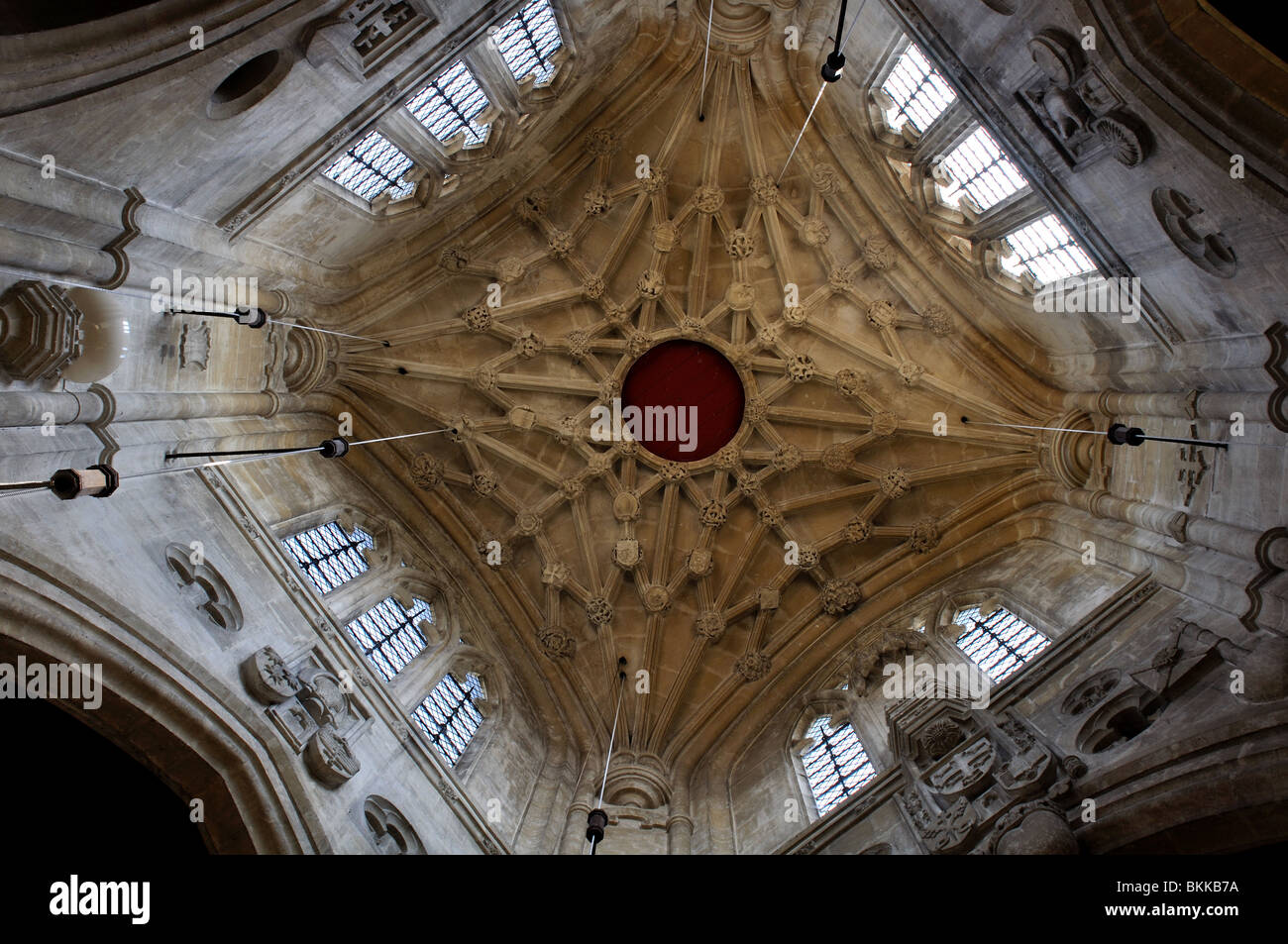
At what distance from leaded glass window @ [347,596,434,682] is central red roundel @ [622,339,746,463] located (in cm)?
603

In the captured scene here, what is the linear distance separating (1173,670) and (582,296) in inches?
493

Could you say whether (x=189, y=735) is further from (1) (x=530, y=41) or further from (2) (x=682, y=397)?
(2) (x=682, y=397)

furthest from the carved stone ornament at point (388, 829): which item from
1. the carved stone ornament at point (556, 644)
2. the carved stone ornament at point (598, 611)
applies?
the carved stone ornament at point (598, 611)

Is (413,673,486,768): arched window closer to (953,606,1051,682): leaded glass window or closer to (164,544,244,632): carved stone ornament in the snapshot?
(164,544,244,632): carved stone ornament

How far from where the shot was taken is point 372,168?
14.3m

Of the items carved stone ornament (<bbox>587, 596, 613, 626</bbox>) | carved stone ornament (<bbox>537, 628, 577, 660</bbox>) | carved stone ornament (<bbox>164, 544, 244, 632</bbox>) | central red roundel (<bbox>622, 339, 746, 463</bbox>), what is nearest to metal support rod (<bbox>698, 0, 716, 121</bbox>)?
central red roundel (<bbox>622, 339, 746, 463</bbox>)

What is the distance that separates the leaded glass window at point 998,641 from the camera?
41.6 feet

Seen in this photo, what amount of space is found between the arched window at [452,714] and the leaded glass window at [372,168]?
7942 mm

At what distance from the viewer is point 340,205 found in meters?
13.7

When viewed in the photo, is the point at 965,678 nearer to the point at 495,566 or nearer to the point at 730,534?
→ the point at 730,534

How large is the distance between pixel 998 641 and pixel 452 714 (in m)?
8.42

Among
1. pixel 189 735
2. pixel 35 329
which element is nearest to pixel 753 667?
pixel 189 735

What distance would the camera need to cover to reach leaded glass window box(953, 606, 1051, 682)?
1268 centimetres

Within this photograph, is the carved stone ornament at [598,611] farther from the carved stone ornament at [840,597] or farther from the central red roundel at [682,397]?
the carved stone ornament at [840,597]
